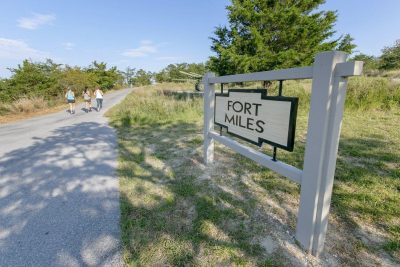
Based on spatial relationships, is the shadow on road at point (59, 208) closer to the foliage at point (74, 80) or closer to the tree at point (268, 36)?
the tree at point (268, 36)

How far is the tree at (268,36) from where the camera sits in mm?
15203

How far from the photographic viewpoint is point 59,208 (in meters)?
2.82

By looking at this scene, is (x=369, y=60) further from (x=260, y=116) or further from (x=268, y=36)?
(x=260, y=116)

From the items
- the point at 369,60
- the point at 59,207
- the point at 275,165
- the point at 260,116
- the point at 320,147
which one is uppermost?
the point at 369,60

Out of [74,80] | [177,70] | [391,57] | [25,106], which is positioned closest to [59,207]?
[25,106]

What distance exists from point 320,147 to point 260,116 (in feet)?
2.64

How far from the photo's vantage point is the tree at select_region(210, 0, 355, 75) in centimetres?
1520

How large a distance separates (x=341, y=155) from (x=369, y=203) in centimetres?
177

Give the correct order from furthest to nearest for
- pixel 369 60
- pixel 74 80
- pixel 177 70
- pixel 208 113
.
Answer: pixel 177 70 < pixel 369 60 < pixel 74 80 < pixel 208 113

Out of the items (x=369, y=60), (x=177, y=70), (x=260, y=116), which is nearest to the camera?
(x=260, y=116)

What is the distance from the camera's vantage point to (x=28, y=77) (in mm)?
25422

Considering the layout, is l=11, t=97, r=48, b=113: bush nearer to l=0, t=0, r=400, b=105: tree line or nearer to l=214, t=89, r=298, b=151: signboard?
l=0, t=0, r=400, b=105: tree line

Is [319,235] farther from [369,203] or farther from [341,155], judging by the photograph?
[341,155]

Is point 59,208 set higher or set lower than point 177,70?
lower
